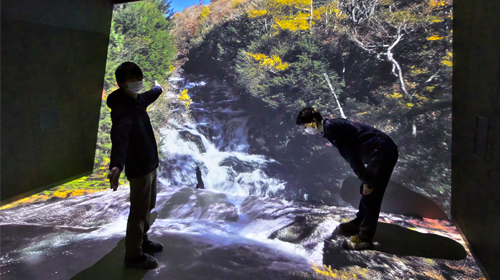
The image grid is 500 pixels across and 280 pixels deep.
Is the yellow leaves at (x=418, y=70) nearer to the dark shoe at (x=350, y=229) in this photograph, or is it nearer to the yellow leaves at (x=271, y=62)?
the yellow leaves at (x=271, y=62)

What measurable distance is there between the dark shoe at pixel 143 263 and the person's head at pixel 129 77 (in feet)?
4.03

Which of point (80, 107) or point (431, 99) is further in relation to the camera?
point (80, 107)

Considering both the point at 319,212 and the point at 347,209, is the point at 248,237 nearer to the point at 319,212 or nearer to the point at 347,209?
the point at 319,212

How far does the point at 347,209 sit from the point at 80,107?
3719mm

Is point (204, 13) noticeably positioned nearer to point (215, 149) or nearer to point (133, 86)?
point (215, 149)

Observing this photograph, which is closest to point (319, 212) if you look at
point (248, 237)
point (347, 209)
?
point (347, 209)

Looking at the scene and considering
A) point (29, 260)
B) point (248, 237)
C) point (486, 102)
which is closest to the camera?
point (486, 102)

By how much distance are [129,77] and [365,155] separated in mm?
1893

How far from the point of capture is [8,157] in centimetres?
305

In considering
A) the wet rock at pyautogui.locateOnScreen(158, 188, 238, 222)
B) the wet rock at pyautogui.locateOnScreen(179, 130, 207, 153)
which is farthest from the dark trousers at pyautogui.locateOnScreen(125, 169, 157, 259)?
the wet rock at pyautogui.locateOnScreen(179, 130, 207, 153)

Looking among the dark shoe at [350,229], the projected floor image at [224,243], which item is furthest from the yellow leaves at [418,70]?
the dark shoe at [350,229]

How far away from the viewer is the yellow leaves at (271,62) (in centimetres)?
346

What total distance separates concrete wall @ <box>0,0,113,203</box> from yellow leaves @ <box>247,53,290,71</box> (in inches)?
86.9

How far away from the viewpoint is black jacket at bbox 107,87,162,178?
1.84 metres
